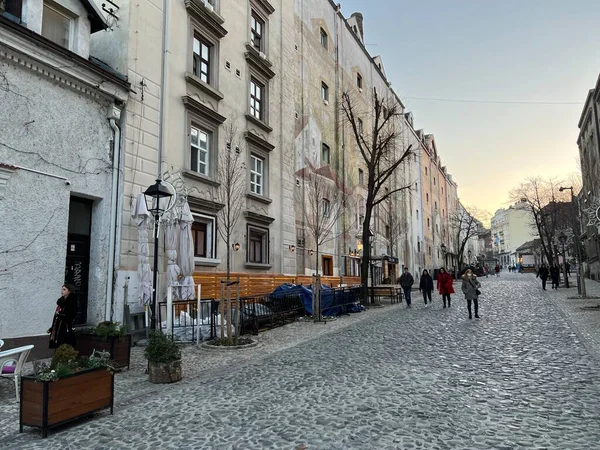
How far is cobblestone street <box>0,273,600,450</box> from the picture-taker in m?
4.71

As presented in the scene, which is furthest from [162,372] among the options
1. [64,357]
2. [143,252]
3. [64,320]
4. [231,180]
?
[231,180]

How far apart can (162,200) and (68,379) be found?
8.34 meters

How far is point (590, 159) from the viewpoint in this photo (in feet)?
116

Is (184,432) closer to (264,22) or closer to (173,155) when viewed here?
(173,155)

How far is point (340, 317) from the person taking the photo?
17.8m

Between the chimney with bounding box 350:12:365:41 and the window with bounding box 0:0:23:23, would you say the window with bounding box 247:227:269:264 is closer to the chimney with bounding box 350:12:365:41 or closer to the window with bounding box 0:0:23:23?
the window with bounding box 0:0:23:23

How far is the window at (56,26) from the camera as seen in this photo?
35.8ft

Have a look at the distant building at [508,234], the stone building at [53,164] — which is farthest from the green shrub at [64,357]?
the distant building at [508,234]

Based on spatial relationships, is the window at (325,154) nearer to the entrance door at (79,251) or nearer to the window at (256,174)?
the window at (256,174)

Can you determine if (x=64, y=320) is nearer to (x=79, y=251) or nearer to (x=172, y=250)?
(x=79, y=251)

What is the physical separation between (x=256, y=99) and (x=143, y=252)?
10.8 metres

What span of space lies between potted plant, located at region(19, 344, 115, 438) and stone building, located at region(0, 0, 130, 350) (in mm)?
4674

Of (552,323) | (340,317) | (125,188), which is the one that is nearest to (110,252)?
(125,188)

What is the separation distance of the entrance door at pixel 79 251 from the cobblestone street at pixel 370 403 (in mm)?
3617
